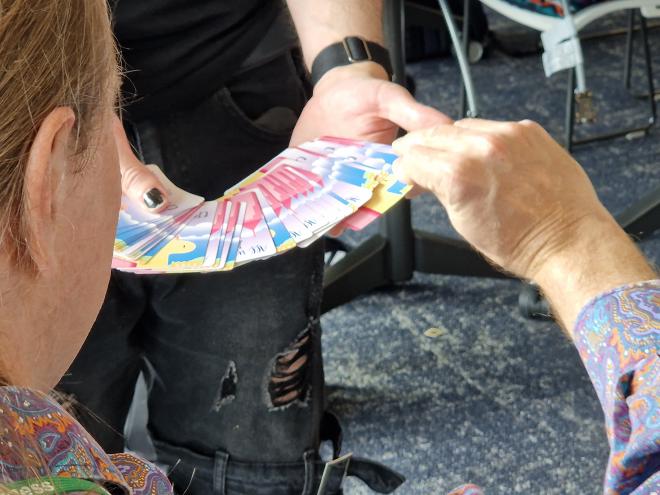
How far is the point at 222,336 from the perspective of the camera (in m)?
1.15

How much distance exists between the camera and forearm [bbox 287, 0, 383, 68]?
1.12m

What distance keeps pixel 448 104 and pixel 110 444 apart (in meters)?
1.95

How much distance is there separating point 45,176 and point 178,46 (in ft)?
1.76

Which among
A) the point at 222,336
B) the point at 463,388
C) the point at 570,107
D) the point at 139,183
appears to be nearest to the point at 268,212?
the point at 139,183

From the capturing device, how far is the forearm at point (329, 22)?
1122 mm

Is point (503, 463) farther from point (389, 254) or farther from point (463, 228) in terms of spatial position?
point (463, 228)

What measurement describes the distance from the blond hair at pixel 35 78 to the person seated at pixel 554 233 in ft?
1.05

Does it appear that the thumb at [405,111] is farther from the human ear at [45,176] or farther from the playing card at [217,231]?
the human ear at [45,176]

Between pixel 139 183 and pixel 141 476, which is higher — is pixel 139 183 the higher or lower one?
the higher one

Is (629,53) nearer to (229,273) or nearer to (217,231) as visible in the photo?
(229,273)

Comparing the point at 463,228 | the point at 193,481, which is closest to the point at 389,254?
the point at 193,481

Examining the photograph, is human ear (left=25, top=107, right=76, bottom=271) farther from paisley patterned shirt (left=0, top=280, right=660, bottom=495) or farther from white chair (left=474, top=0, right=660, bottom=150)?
white chair (left=474, top=0, right=660, bottom=150)

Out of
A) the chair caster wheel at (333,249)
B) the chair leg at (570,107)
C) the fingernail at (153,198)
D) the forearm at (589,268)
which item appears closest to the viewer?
the forearm at (589,268)

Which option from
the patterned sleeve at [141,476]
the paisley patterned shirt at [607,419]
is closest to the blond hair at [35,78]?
the paisley patterned shirt at [607,419]
